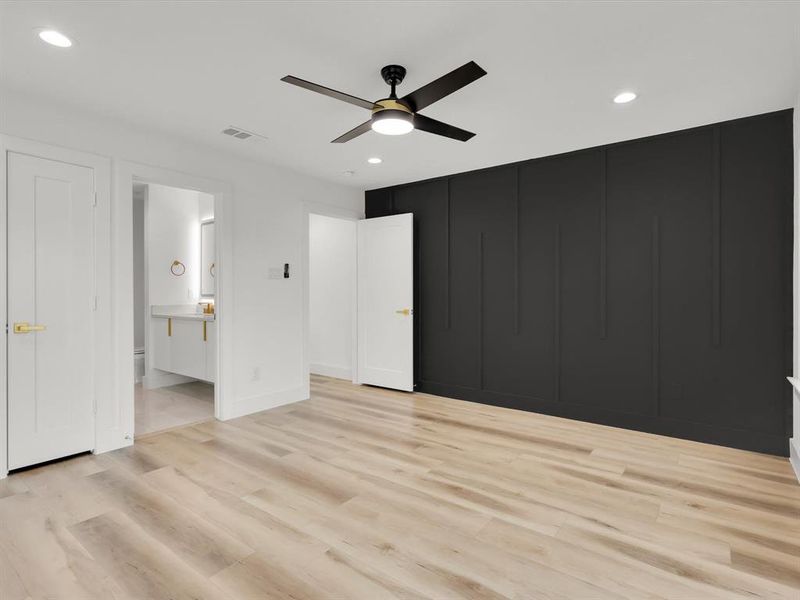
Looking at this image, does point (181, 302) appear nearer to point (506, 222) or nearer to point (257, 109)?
point (257, 109)

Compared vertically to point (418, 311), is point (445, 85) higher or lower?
higher

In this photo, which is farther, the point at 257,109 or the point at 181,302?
the point at 181,302

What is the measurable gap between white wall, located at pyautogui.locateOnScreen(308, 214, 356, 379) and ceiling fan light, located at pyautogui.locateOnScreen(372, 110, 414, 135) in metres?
3.34

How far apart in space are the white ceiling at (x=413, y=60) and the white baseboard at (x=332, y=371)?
337 centimetres

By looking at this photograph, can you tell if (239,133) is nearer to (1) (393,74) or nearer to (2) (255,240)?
(2) (255,240)

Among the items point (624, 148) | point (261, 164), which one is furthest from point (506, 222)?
point (261, 164)

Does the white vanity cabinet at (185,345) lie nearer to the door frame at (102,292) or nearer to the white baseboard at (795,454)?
the door frame at (102,292)

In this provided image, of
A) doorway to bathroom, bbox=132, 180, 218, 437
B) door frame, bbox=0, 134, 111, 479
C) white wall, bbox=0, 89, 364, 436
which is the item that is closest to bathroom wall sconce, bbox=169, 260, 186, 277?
doorway to bathroom, bbox=132, 180, 218, 437

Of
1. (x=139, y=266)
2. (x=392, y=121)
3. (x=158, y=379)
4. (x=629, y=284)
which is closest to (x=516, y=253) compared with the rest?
(x=629, y=284)

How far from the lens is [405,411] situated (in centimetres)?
458

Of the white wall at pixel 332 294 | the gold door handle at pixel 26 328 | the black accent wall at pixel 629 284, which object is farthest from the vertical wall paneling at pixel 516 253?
the gold door handle at pixel 26 328

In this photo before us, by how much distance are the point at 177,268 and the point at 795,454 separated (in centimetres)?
674

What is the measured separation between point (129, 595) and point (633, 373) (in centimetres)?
393

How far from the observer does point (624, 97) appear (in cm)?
302
